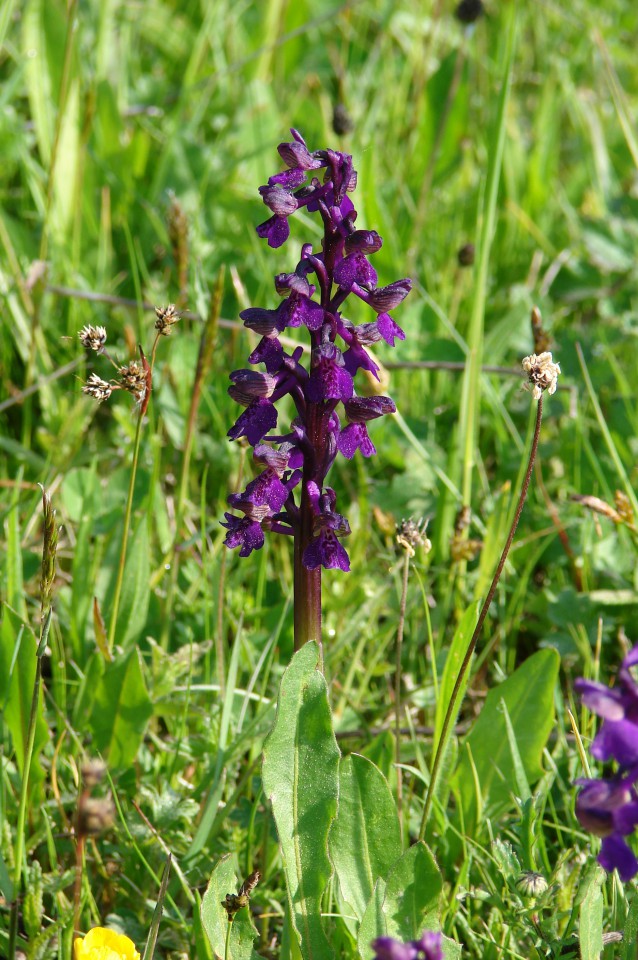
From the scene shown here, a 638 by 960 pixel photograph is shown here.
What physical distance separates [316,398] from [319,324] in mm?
130

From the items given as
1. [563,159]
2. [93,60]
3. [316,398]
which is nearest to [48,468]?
[316,398]

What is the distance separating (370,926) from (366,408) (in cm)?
90

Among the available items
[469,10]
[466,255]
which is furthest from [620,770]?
[469,10]

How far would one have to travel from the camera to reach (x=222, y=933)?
72.6 inches

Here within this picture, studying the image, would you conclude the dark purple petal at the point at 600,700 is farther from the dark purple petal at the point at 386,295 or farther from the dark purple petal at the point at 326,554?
the dark purple petal at the point at 386,295

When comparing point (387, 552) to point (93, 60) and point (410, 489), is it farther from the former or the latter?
point (93, 60)

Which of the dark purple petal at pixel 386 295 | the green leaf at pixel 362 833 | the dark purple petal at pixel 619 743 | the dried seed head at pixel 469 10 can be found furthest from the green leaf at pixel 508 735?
the dried seed head at pixel 469 10

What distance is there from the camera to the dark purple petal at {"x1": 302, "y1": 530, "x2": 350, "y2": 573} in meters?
1.86

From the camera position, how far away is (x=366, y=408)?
1.92 m

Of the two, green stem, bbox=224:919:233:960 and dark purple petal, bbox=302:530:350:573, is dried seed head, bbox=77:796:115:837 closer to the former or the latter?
green stem, bbox=224:919:233:960

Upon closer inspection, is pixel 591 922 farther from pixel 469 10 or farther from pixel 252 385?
pixel 469 10

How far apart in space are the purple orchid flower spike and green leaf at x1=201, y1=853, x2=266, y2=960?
432 millimetres

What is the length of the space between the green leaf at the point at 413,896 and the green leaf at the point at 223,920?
25cm

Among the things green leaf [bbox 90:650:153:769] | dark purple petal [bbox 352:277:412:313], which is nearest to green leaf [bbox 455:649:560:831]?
green leaf [bbox 90:650:153:769]
